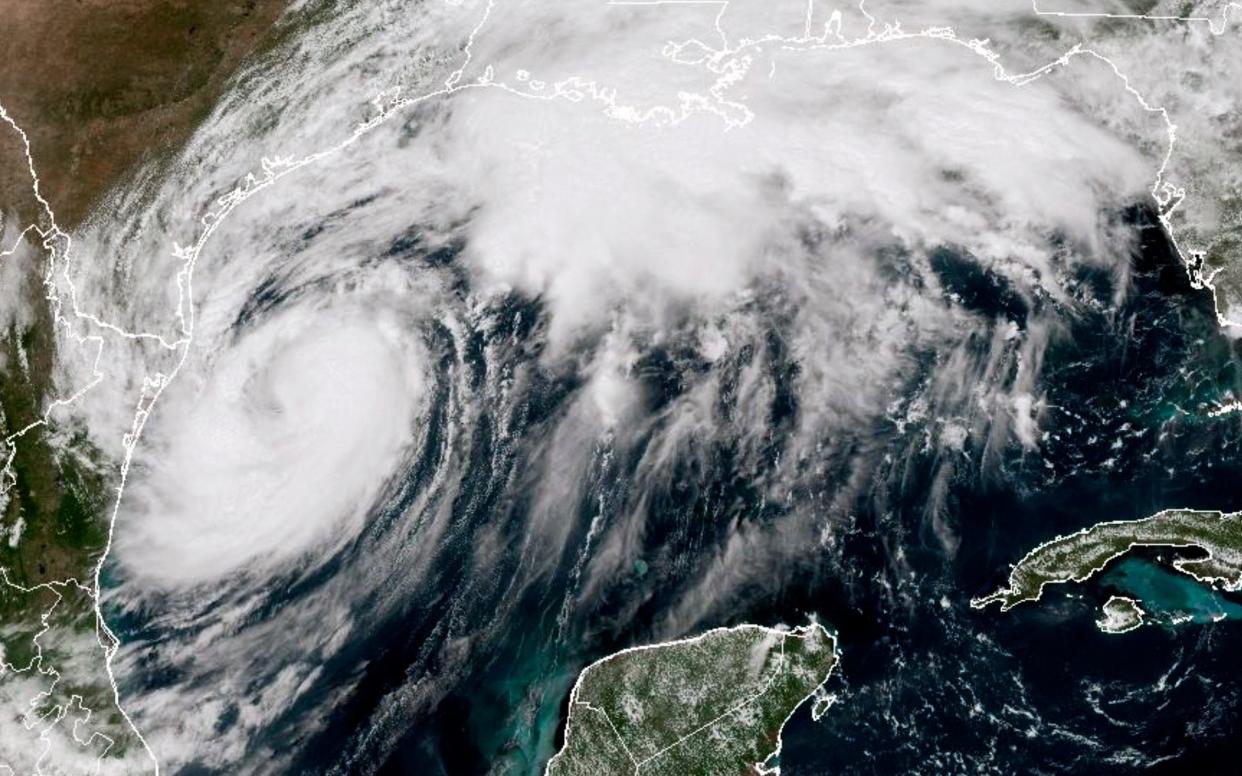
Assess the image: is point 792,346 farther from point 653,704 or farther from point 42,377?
point 42,377

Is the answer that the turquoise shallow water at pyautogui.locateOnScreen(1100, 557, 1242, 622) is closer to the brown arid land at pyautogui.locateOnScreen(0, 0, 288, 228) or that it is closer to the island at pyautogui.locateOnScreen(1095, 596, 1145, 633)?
the island at pyautogui.locateOnScreen(1095, 596, 1145, 633)

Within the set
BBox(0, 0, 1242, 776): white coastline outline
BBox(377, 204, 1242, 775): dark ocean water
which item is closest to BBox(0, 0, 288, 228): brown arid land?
BBox(0, 0, 1242, 776): white coastline outline

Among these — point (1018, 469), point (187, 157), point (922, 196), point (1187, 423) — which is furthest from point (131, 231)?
point (1187, 423)

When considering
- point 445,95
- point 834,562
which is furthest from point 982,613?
point 445,95

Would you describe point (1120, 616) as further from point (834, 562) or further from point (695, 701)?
point (695, 701)

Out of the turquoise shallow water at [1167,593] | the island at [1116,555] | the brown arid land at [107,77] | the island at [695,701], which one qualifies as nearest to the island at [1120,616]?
the turquoise shallow water at [1167,593]

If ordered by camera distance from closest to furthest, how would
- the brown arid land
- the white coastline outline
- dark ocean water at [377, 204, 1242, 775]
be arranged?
1. dark ocean water at [377, 204, 1242, 775]
2. the white coastline outline
3. the brown arid land
